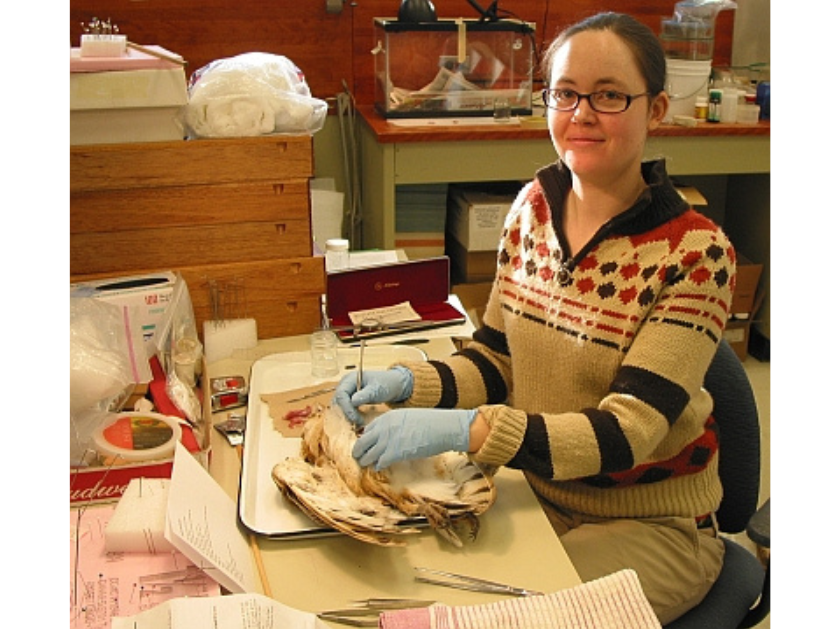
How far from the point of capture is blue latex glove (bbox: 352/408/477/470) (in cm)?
128

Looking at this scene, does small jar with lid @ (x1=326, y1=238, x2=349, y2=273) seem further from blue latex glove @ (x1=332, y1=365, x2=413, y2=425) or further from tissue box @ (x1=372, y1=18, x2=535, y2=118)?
tissue box @ (x1=372, y1=18, x2=535, y2=118)

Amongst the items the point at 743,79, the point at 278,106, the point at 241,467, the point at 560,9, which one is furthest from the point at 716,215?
the point at 241,467

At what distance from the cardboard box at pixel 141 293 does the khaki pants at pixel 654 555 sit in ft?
2.90

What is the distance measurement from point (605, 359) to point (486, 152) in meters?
1.71

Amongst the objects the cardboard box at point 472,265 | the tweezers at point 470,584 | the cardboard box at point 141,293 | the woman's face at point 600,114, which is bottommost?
the tweezers at point 470,584

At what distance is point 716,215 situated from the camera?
3.88m

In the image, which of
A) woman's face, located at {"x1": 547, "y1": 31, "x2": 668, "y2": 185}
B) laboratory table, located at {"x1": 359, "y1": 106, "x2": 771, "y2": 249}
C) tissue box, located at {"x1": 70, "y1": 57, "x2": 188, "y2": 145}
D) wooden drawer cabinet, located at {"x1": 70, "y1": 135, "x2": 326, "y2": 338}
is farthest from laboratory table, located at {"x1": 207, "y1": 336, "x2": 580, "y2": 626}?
laboratory table, located at {"x1": 359, "y1": 106, "x2": 771, "y2": 249}

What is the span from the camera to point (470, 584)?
3.88 ft

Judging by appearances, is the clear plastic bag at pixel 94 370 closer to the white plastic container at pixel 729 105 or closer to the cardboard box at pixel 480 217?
the cardboard box at pixel 480 217

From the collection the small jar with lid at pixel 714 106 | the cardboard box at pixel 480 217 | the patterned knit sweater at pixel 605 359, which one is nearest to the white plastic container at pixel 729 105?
the small jar with lid at pixel 714 106

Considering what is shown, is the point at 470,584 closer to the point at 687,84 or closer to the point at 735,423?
the point at 735,423

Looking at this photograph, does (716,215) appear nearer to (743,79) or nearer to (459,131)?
(743,79)

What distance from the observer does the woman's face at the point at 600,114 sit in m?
1.38

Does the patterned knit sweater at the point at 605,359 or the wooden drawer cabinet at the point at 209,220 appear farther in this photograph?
the wooden drawer cabinet at the point at 209,220
